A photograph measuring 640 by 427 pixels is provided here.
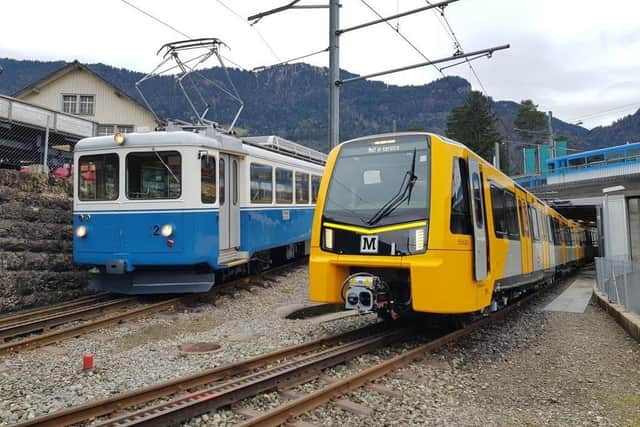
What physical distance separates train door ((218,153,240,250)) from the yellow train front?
3.44 m

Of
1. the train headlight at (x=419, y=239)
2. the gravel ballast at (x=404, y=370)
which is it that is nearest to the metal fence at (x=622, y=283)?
the gravel ballast at (x=404, y=370)

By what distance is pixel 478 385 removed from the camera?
5691 mm

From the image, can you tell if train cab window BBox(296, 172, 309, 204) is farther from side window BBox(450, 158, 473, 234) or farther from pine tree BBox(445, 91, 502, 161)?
pine tree BBox(445, 91, 502, 161)

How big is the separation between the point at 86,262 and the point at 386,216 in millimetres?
5827

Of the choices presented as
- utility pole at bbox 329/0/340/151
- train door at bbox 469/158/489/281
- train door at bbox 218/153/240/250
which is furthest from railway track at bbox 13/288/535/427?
utility pole at bbox 329/0/340/151

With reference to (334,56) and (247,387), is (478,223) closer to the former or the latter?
(247,387)

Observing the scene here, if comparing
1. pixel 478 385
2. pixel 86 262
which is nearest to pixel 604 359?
pixel 478 385

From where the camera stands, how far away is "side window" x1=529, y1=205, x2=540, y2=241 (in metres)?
11.2

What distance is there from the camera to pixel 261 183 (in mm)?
11805

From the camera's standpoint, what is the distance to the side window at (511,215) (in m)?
8.69

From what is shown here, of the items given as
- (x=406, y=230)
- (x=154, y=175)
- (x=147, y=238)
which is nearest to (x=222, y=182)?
(x=154, y=175)

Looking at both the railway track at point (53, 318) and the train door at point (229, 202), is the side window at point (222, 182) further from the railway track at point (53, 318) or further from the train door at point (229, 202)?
the railway track at point (53, 318)

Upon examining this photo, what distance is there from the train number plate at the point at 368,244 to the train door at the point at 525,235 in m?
4.20

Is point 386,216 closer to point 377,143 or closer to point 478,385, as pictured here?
point 377,143
